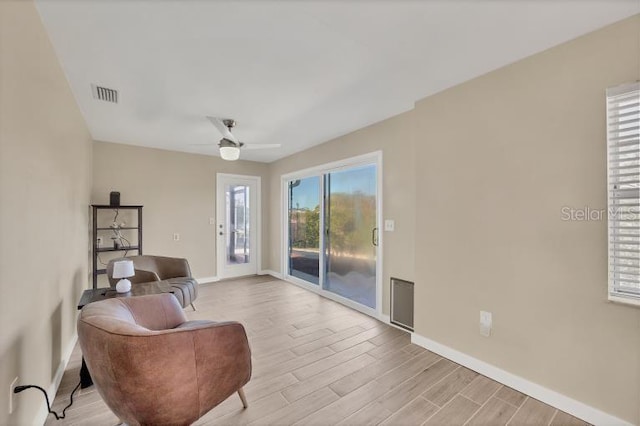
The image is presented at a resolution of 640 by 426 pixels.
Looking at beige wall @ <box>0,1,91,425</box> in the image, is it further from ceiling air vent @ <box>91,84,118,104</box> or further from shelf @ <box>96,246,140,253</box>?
shelf @ <box>96,246,140,253</box>

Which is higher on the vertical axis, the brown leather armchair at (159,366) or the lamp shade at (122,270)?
the lamp shade at (122,270)

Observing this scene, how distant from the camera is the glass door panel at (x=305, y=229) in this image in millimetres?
4738

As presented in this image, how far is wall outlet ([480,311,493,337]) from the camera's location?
2.25m

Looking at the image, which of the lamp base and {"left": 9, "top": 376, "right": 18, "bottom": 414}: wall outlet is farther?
the lamp base

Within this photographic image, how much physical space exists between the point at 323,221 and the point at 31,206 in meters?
3.41

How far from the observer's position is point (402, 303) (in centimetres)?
316

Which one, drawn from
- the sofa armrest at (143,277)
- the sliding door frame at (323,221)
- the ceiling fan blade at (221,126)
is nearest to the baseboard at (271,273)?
the sliding door frame at (323,221)

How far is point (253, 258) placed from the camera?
19.3 feet

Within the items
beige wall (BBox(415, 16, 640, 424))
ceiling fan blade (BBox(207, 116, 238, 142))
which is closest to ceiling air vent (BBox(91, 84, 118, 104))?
ceiling fan blade (BBox(207, 116, 238, 142))

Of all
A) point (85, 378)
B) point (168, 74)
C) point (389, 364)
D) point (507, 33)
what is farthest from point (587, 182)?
point (85, 378)

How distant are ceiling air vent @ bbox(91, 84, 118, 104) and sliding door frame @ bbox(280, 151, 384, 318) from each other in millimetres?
2696

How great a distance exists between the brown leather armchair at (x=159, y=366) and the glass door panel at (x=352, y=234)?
95.0 inches

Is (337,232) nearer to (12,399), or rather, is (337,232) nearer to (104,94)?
(104,94)

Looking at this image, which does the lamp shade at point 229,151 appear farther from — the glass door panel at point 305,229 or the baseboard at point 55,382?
the baseboard at point 55,382
